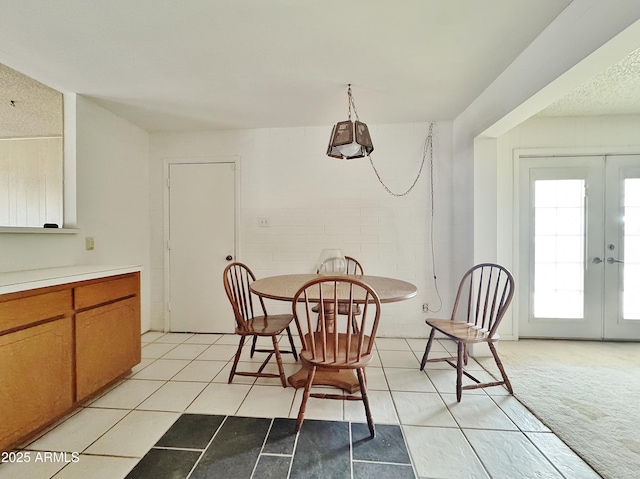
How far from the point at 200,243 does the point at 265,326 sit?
5.15 feet

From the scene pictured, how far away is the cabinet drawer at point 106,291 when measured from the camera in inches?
67.2

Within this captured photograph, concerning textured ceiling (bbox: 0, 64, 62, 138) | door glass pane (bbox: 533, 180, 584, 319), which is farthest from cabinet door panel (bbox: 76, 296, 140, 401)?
door glass pane (bbox: 533, 180, 584, 319)

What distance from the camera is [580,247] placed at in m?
2.80

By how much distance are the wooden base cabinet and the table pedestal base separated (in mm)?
1325

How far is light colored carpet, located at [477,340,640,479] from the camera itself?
1397mm

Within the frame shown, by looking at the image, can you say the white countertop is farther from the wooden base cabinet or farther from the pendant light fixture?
the pendant light fixture

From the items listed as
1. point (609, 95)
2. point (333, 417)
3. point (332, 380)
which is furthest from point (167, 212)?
point (609, 95)

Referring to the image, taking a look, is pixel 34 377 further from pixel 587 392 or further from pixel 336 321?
pixel 587 392

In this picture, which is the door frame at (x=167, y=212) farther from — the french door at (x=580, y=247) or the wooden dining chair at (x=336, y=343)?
the french door at (x=580, y=247)

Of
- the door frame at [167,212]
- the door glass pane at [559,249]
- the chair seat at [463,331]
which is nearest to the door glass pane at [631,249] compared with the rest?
the door glass pane at [559,249]

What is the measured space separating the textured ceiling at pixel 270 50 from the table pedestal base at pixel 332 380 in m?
2.29

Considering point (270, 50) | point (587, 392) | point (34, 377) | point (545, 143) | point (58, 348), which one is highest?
point (270, 50)

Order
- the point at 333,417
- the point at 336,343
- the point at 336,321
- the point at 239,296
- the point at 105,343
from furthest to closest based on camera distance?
the point at 239,296 < the point at 105,343 < the point at 333,417 < the point at 336,343 < the point at 336,321

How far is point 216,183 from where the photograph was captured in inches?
122
